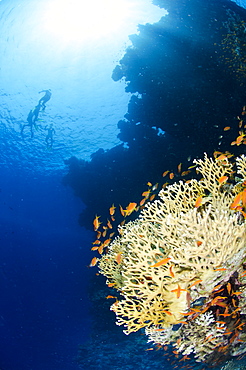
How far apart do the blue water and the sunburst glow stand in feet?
1.18

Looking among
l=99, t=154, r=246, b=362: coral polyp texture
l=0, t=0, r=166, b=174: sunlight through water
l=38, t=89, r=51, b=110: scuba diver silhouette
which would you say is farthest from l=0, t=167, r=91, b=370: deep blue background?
l=99, t=154, r=246, b=362: coral polyp texture

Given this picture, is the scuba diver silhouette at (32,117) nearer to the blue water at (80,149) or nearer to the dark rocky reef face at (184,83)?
the blue water at (80,149)

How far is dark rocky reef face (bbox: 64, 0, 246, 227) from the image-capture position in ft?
32.2

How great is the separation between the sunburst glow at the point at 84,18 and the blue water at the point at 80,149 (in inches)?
14.2

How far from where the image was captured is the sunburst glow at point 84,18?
11.9m

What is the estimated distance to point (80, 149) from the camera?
59.8ft

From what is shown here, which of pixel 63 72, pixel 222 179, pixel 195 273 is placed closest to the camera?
pixel 195 273

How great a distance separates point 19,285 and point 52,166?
10940mm

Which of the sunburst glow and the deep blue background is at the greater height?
the sunburst glow

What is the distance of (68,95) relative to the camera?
1680 cm

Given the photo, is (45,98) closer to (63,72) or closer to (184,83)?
(63,72)

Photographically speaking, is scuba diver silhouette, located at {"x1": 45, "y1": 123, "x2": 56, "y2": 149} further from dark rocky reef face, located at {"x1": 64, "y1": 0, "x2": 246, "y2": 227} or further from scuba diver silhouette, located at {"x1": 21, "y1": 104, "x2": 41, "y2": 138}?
dark rocky reef face, located at {"x1": 64, "y1": 0, "x2": 246, "y2": 227}

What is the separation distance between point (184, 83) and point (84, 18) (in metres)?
8.20

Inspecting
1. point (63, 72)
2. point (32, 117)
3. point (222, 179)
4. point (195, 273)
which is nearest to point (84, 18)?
point (63, 72)
